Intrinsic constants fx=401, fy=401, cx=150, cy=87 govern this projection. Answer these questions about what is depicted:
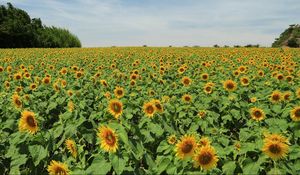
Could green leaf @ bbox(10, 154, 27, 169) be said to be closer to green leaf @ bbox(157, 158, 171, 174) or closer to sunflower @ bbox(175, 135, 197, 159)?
green leaf @ bbox(157, 158, 171, 174)

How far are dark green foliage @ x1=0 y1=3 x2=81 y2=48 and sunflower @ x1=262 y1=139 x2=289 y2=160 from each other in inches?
2067

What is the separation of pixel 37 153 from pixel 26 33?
52.0 metres

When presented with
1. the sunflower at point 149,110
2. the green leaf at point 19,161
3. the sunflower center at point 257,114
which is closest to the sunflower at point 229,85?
the sunflower center at point 257,114

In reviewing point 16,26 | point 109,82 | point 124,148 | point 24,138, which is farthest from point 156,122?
point 16,26

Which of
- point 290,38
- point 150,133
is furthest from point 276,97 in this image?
point 290,38

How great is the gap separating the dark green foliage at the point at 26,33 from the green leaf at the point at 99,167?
171 ft

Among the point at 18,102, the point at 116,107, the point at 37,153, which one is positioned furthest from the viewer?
the point at 18,102

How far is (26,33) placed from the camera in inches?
2092

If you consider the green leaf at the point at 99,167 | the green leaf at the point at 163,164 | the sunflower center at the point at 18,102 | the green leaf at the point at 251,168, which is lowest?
the sunflower center at the point at 18,102

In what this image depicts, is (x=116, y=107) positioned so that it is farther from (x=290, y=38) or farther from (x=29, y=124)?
(x=290, y=38)

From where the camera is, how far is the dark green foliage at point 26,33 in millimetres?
52094

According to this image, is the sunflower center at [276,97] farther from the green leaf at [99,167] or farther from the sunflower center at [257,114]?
the green leaf at [99,167]

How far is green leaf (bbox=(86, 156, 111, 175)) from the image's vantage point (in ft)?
10.4

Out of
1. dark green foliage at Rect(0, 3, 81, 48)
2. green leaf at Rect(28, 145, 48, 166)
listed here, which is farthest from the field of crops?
dark green foliage at Rect(0, 3, 81, 48)
